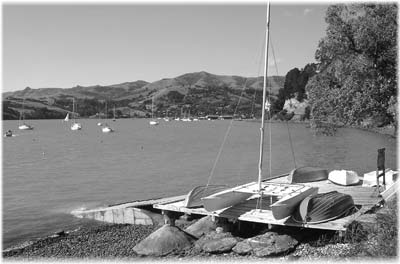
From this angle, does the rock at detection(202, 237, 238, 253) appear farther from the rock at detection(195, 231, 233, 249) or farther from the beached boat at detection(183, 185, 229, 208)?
the beached boat at detection(183, 185, 229, 208)

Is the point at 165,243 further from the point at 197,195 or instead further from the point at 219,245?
the point at 197,195

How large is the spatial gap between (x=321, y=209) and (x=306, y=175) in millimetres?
8486

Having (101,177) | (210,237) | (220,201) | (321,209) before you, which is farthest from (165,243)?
(101,177)

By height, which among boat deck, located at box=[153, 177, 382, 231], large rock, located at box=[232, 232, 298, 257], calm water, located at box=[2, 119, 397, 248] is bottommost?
calm water, located at box=[2, 119, 397, 248]

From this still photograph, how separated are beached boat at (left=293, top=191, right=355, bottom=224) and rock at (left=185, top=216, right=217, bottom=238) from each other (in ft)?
11.9

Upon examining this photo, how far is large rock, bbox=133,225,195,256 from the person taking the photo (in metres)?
16.0

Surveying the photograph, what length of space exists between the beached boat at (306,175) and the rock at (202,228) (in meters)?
7.21

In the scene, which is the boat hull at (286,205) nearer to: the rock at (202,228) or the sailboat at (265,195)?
the sailboat at (265,195)

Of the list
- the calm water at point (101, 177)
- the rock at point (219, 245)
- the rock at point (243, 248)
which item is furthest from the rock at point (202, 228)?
the calm water at point (101, 177)

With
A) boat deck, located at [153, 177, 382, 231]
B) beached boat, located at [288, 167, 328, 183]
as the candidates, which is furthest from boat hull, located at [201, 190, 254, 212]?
beached boat, located at [288, 167, 328, 183]

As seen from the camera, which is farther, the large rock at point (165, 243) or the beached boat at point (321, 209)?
the large rock at point (165, 243)

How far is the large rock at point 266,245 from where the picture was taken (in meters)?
14.6

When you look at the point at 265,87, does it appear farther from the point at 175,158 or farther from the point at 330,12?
the point at 175,158

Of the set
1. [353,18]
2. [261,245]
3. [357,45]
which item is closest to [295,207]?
[261,245]
